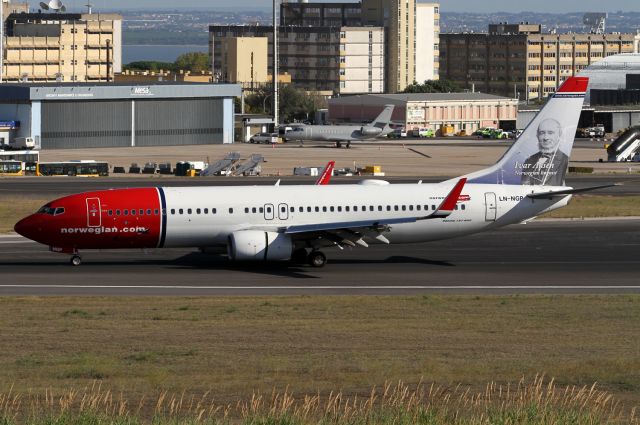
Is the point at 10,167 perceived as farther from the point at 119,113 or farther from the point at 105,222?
the point at 105,222

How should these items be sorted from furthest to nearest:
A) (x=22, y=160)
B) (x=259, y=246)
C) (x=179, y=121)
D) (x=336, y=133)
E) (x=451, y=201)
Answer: (x=336, y=133), (x=179, y=121), (x=22, y=160), (x=259, y=246), (x=451, y=201)

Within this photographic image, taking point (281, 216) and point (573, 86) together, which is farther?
point (573, 86)

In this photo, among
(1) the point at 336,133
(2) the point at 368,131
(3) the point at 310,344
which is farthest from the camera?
(2) the point at 368,131

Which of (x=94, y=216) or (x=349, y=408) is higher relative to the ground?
(x=94, y=216)

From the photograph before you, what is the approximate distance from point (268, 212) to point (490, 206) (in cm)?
966

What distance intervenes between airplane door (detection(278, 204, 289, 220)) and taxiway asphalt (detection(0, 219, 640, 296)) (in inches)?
86.1

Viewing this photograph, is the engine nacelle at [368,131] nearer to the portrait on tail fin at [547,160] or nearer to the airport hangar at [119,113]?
the airport hangar at [119,113]

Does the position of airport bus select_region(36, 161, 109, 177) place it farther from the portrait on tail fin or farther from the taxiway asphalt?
the portrait on tail fin

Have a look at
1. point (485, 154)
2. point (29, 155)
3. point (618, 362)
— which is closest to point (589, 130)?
point (485, 154)

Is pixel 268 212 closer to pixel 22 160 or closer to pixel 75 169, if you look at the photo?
pixel 75 169

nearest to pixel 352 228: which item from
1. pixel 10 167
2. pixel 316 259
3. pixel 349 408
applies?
pixel 316 259

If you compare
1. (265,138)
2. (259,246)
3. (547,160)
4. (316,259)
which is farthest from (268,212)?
(265,138)

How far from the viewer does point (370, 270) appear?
5078 centimetres

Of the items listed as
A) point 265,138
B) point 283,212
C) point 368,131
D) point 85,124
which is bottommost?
point 283,212
